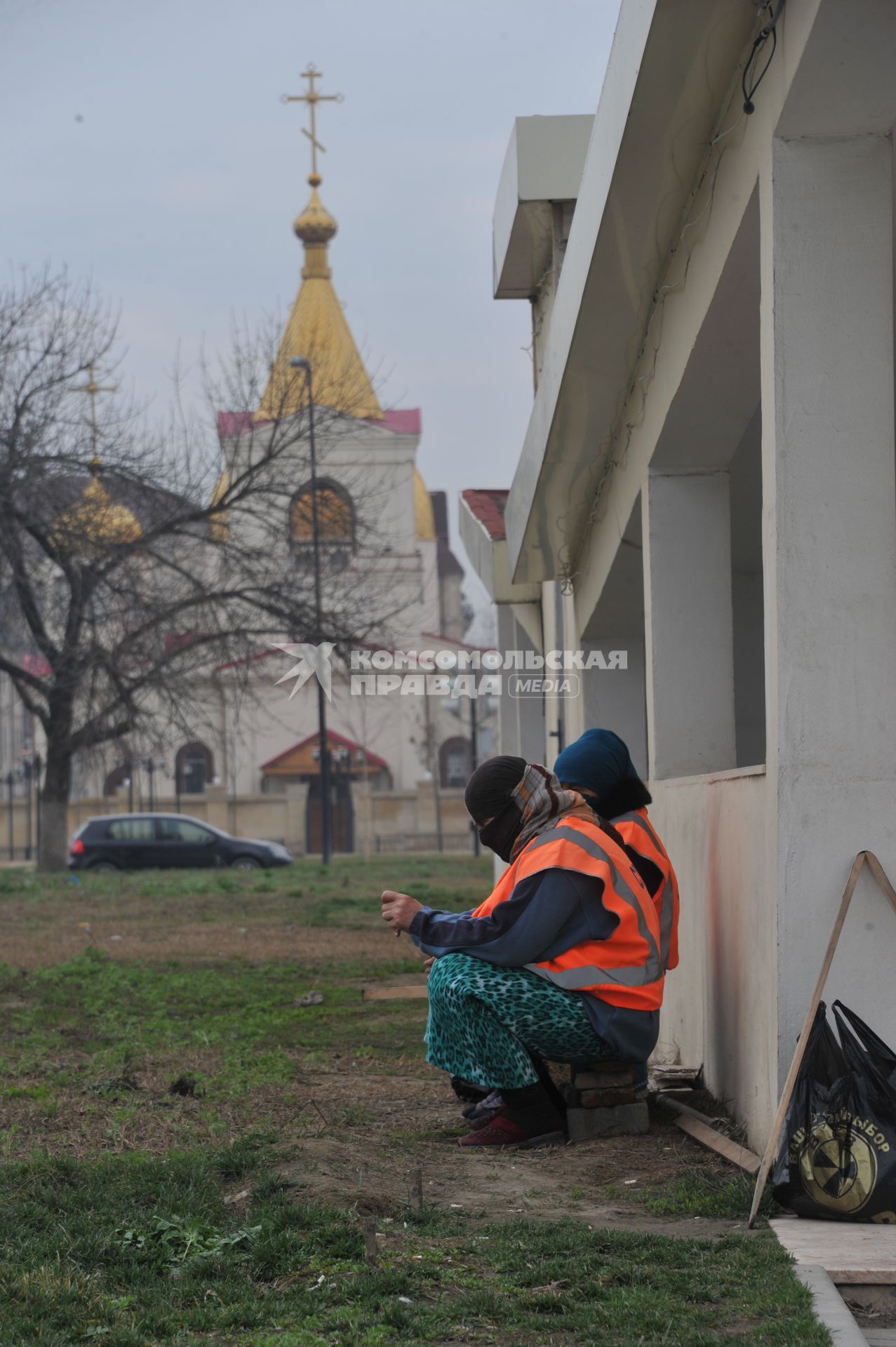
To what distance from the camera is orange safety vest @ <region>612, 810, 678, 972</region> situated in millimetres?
5414

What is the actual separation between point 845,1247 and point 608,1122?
1.73 m

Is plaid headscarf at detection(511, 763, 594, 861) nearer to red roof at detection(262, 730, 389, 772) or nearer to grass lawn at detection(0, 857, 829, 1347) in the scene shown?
grass lawn at detection(0, 857, 829, 1347)

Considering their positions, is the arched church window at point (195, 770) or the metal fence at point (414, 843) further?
the arched church window at point (195, 770)

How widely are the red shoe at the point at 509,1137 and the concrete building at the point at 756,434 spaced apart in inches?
25.7

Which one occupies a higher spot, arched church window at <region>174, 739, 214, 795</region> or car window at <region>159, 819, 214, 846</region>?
arched church window at <region>174, 739, 214, 795</region>

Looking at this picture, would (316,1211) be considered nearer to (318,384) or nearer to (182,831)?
(318,384)

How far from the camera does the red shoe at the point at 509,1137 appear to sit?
16.9 feet

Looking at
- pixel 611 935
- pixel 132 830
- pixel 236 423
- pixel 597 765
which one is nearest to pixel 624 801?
pixel 597 765

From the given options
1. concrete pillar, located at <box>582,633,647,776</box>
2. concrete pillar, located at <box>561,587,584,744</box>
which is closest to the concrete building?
concrete pillar, located at <box>582,633,647,776</box>

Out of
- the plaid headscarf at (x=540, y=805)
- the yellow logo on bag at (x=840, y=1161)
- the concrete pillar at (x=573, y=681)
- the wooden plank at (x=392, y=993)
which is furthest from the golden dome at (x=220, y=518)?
the yellow logo on bag at (x=840, y=1161)

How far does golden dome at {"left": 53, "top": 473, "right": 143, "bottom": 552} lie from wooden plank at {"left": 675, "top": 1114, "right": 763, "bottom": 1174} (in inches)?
754

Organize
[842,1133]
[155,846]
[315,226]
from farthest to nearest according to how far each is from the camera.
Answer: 1. [315,226]
2. [155,846]
3. [842,1133]

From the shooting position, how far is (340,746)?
55.0 metres

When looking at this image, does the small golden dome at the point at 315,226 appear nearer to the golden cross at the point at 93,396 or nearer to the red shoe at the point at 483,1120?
the golden cross at the point at 93,396
